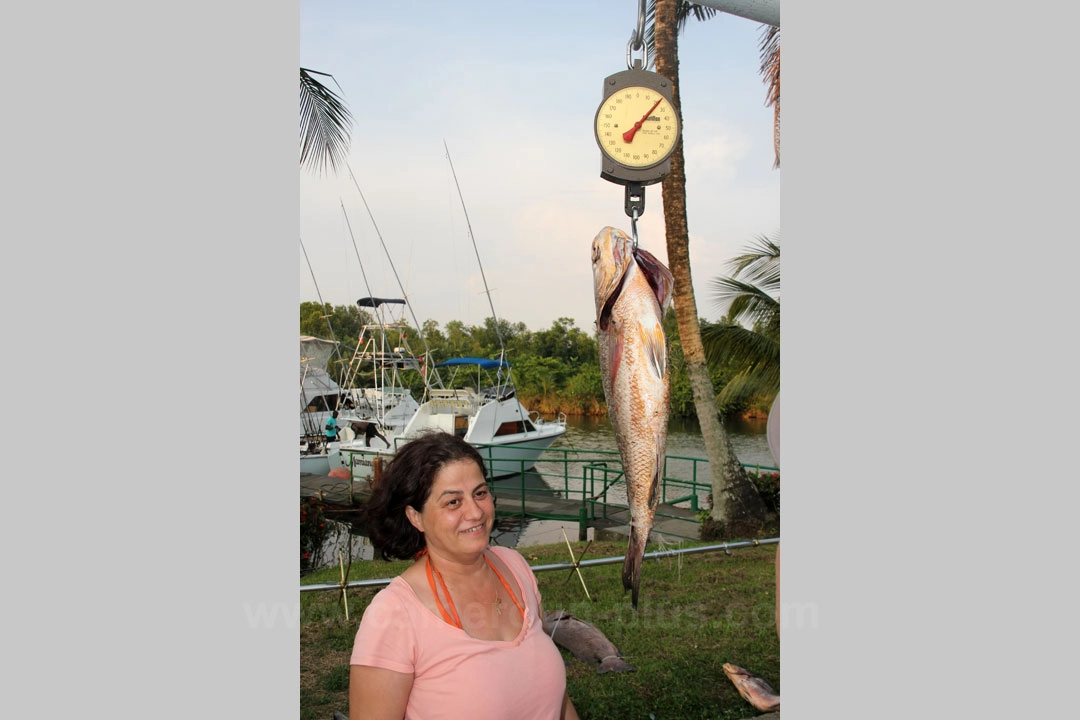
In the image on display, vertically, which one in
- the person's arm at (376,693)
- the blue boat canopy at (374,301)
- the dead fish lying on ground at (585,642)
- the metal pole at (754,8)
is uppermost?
the metal pole at (754,8)

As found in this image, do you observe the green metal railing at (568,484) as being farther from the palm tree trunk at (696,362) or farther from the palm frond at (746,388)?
the palm frond at (746,388)

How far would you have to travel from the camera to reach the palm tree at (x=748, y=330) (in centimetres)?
423

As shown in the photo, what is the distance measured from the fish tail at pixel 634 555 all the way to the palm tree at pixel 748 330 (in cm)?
243

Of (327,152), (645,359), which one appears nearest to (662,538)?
(645,359)

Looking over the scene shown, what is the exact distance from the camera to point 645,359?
1882 millimetres

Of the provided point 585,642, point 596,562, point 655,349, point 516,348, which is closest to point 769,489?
point 596,562

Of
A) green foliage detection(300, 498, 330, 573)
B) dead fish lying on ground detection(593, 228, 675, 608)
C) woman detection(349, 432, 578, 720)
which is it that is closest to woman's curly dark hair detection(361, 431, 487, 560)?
woman detection(349, 432, 578, 720)

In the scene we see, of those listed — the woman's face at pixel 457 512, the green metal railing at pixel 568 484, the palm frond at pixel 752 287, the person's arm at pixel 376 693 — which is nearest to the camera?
the person's arm at pixel 376 693

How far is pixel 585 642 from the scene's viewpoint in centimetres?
303

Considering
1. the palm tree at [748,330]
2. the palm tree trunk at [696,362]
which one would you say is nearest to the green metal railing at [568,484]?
the palm tree trunk at [696,362]

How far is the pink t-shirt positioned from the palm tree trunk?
2.62 meters

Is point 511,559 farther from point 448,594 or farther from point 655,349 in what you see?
point 655,349

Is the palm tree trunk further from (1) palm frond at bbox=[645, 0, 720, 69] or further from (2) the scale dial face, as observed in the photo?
(2) the scale dial face

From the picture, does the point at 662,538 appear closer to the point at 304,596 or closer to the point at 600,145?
the point at 304,596
